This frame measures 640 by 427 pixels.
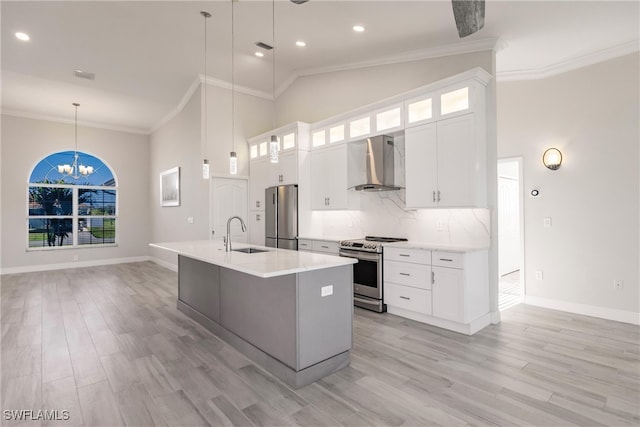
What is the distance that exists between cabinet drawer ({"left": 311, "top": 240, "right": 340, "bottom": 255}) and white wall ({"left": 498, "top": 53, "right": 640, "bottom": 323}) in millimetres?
2689

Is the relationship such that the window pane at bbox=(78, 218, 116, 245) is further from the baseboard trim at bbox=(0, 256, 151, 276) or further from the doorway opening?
the doorway opening

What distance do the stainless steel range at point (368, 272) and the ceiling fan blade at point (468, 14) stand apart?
3.24m

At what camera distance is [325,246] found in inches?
196

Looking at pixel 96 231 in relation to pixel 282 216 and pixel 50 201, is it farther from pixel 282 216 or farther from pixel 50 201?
pixel 282 216

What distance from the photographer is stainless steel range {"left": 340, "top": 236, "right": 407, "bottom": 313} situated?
→ 416 cm

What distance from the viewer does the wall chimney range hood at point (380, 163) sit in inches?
173

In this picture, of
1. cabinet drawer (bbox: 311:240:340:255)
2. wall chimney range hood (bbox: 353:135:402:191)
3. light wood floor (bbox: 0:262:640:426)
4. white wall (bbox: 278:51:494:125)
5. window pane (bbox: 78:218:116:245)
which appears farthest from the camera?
window pane (bbox: 78:218:116:245)

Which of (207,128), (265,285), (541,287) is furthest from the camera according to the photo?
(207,128)

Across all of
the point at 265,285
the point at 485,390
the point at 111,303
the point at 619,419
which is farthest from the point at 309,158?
the point at 619,419

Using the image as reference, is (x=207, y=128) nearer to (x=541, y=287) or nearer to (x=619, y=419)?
(x=541, y=287)

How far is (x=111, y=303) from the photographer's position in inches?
185

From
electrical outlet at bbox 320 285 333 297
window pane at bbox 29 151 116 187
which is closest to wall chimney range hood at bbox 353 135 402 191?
electrical outlet at bbox 320 285 333 297

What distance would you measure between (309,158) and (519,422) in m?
4.44

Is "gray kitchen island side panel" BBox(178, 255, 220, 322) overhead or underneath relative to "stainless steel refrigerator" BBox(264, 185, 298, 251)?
underneath
